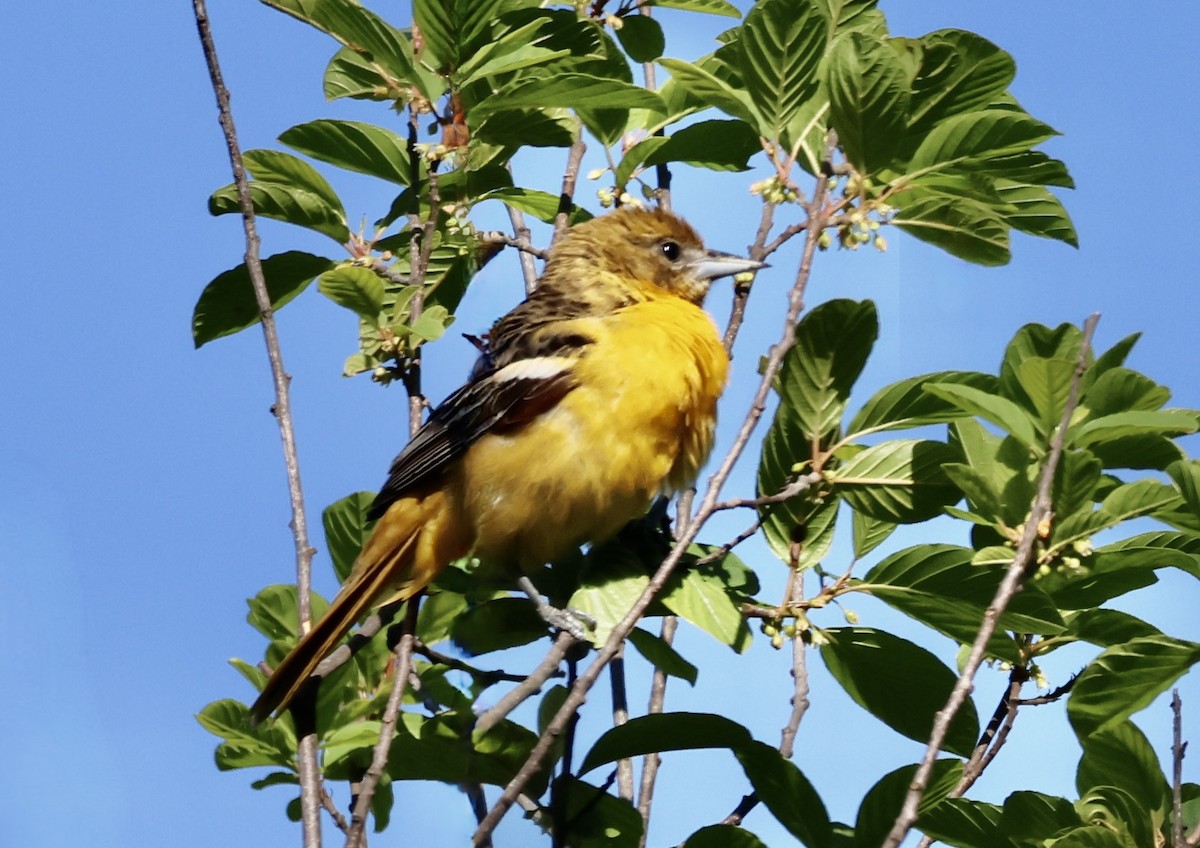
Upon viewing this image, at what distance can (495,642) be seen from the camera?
297 centimetres

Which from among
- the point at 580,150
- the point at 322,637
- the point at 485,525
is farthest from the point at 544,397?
the point at 322,637

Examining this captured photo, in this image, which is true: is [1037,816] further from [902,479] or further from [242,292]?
[242,292]

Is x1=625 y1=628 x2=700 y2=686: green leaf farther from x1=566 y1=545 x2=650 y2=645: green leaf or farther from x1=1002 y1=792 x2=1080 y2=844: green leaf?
x1=1002 y1=792 x2=1080 y2=844: green leaf

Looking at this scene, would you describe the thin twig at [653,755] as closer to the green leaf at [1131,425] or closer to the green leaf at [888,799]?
the green leaf at [888,799]

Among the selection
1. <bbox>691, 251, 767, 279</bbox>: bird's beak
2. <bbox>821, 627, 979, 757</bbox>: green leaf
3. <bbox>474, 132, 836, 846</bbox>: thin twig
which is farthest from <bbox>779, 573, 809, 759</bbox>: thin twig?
<bbox>691, 251, 767, 279</bbox>: bird's beak

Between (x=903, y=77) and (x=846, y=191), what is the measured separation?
0.92ft

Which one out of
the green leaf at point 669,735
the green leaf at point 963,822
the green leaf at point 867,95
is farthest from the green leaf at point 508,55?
the green leaf at point 963,822

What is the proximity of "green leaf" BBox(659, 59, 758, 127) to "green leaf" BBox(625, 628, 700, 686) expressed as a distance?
3.55ft

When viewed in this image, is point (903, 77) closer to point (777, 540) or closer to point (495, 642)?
point (777, 540)

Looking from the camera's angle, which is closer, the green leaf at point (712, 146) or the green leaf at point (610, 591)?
the green leaf at point (610, 591)

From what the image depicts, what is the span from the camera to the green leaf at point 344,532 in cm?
322

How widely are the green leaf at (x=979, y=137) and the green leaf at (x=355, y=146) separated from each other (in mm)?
1219

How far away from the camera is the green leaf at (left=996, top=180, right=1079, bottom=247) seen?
2.79 metres

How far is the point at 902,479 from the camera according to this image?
2.65m
